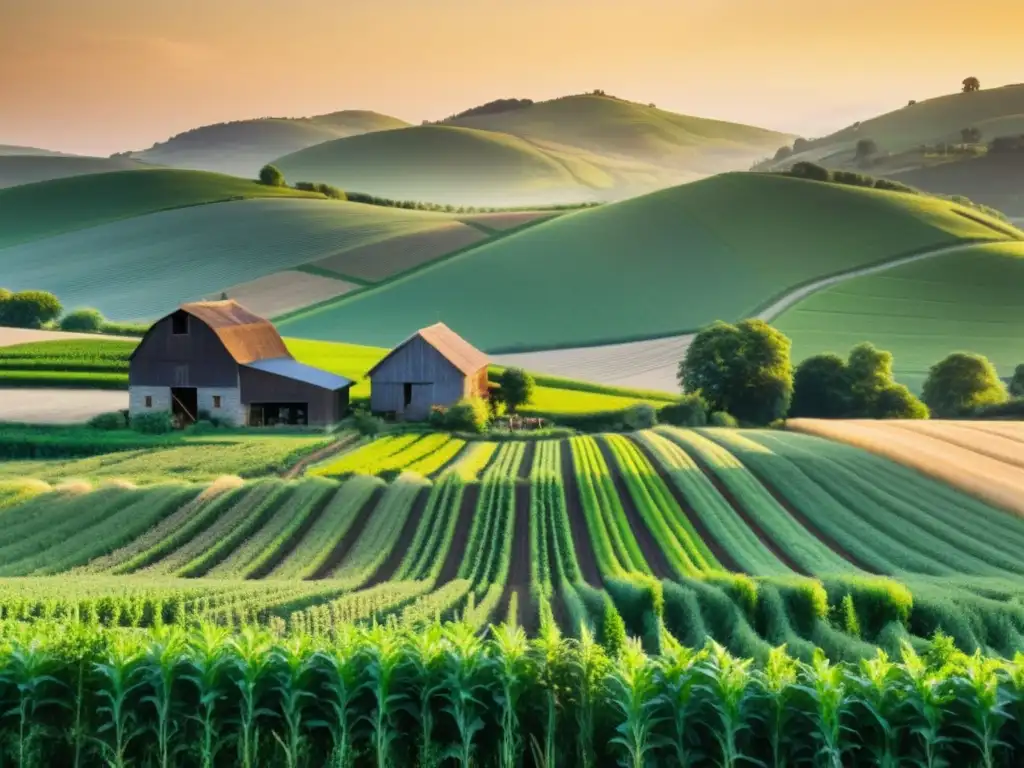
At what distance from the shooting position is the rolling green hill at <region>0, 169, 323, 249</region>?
139m

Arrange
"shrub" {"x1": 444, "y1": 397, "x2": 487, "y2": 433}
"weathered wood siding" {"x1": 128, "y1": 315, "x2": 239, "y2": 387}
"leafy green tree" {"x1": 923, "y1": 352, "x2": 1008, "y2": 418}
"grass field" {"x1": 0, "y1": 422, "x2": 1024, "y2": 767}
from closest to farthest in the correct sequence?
"grass field" {"x1": 0, "y1": 422, "x2": 1024, "y2": 767} → "shrub" {"x1": 444, "y1": 397, "x2": 487, "y2": 433} → "weathered wood siding" {"x1": 128, "y1": 315, "x2": 239, "y2": 387} → "leafy green tree" {"x1": 923, "y1": 352, "x2": 1008, "y2": 418}

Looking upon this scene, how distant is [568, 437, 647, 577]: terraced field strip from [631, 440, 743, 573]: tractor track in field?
1766 millimetres

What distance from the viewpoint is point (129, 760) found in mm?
15242

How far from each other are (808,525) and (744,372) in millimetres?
27814

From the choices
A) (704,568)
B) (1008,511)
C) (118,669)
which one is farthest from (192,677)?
(1008,511)

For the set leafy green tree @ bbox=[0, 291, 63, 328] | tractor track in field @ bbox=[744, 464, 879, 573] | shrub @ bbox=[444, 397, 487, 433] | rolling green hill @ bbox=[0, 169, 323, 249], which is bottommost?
tractor track in field @ bbox=[744, 464, 879, 573]

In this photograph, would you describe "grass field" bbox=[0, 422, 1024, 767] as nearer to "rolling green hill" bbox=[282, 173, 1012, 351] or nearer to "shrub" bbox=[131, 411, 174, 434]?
"shrub" bbox=[131, 411, 174, 434]

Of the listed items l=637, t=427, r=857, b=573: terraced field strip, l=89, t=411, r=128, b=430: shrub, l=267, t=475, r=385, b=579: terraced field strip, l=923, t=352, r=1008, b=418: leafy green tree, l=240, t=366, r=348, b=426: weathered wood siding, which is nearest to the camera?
l=267, t=475, r=385, b=579: terraced field strip

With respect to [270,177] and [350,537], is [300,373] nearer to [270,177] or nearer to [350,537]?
[350,537]

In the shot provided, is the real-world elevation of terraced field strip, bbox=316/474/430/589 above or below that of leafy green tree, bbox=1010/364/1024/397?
below

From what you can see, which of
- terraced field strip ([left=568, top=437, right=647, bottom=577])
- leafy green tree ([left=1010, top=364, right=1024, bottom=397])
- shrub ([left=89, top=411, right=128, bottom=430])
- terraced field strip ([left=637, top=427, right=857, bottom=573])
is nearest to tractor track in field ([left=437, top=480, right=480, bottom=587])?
terraced field strip ([left=568, top=437, right=647, bottom=577])

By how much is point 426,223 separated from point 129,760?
118628mm

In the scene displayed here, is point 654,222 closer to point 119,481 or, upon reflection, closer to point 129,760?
point 119,481

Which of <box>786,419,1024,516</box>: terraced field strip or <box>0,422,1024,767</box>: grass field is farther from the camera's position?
<box>786,419,1024,516</box>: terraced field strip
